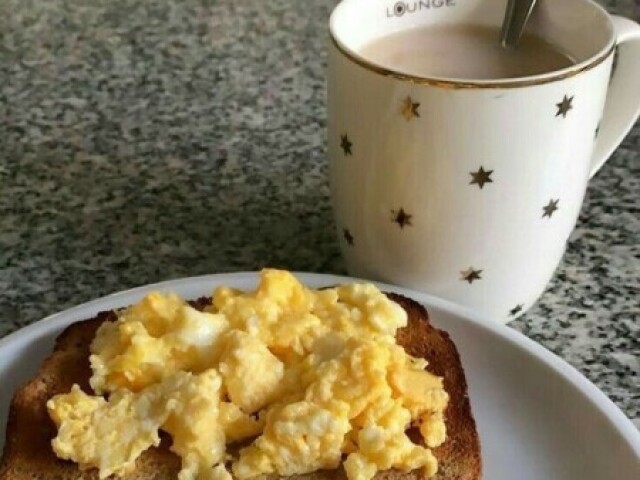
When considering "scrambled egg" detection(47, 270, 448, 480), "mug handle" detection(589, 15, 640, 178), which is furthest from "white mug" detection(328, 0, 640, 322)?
"scrambled egg" detection(47, 270, 448, 480)

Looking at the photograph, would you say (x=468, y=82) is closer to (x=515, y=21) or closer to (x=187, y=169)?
(x=515, y=21)

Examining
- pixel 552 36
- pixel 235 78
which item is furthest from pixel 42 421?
pixel 235 78

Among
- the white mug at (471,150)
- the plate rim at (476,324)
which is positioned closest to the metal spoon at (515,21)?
the white mug at (471,150)

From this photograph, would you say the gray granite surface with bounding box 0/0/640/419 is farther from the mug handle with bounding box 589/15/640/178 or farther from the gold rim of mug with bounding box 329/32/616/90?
the gold rim of mug with bounding box 329/32/616/90

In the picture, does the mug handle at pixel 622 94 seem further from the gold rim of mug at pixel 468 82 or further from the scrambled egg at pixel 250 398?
the scrambled egg at pixel 250 398

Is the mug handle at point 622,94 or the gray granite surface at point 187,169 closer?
the mug handle at point 622,94

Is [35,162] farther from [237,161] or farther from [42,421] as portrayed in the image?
[42,421]
